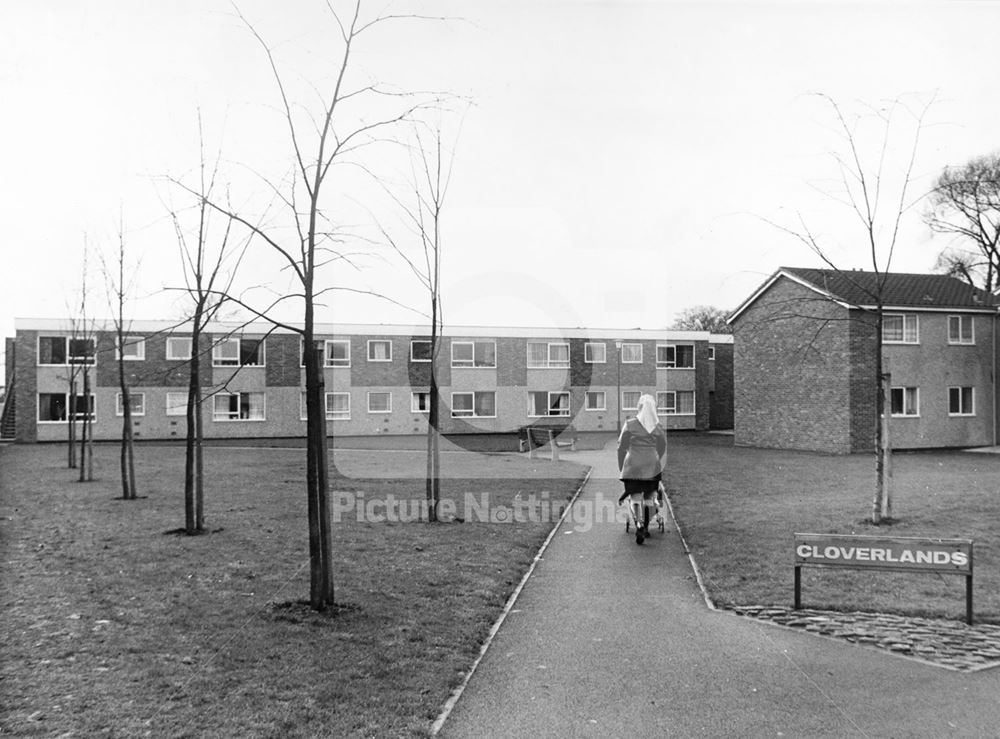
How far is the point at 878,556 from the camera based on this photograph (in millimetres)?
7297

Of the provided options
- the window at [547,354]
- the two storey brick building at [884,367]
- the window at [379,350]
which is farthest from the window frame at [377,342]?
the two storey brick building at [884,367]

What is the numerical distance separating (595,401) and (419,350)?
10.9 m

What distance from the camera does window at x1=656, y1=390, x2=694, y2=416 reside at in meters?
49.6

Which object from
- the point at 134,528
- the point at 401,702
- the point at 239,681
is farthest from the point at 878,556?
the point at 134,528

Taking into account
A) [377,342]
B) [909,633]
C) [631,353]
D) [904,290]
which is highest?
[904,290]

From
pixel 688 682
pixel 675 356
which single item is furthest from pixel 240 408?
pixel 688 682

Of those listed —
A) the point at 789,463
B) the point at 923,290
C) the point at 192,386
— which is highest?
the point at 923,290

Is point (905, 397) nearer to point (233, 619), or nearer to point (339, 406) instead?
point (339, 406)

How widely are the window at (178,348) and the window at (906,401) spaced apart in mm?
32617

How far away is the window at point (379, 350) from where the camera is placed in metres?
44.7

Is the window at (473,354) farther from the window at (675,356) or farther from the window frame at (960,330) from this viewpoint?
the window frame at (960,330)

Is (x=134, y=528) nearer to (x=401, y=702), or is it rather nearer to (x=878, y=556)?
(x=401, y=702)

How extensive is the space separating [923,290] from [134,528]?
102 feet

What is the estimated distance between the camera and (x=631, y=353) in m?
48.0
